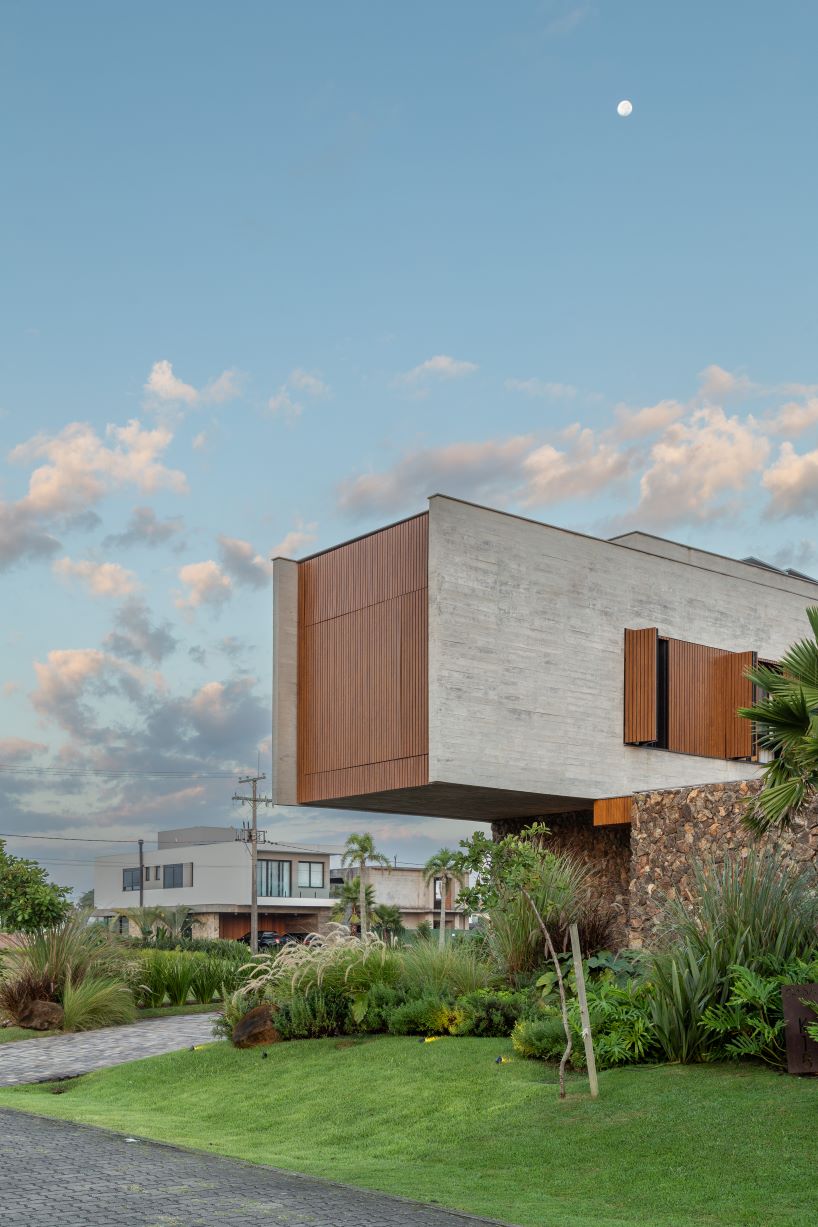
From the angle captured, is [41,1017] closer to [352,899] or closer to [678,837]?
[678,837]

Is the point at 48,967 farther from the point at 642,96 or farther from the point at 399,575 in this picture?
the point at 642,96

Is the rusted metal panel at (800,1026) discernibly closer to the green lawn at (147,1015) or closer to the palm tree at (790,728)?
the palm tree at (790,728)

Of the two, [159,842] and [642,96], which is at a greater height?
[642,96]

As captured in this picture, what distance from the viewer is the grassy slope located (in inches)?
335

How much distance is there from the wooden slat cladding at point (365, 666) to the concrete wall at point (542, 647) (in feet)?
1.70

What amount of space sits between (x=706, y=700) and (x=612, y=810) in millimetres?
4124

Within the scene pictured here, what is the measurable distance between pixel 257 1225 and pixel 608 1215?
2.46 m

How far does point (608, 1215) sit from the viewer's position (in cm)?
824

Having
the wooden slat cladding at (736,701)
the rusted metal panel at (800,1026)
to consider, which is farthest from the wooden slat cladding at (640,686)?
the rusted metal panel at (800,1026)

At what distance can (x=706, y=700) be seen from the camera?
27.4m

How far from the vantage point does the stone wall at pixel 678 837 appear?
20.1 meters

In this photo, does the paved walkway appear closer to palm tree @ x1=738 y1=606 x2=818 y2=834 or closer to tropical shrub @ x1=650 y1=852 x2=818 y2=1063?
tropical shrub @ x1=650 y1=852 x2=818 y2=1063

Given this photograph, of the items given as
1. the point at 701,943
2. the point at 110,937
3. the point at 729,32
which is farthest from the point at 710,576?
the point at 701,943

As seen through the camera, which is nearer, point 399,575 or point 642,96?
point 642,96
